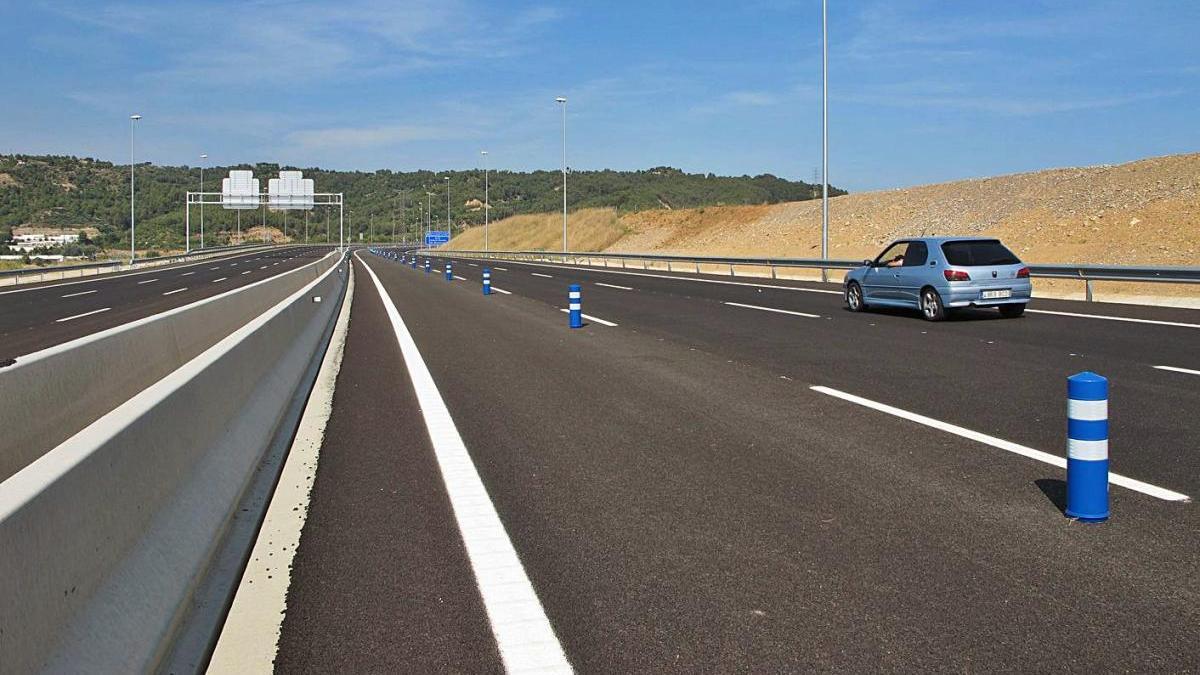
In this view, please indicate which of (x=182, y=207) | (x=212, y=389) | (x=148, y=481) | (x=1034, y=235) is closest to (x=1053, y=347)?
(x=212, y=389)

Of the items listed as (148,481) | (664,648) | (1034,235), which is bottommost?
(664,648)

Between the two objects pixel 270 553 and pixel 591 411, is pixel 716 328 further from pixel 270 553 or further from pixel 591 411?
pixel 270 553

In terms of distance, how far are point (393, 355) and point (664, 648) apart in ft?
35.9

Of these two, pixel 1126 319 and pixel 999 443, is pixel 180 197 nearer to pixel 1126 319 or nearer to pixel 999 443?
pixel 1126 319

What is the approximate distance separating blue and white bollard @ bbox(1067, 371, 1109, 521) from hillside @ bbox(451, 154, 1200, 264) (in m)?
34.7

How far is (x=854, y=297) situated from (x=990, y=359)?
8.27 metres

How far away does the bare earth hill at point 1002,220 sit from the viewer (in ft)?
135

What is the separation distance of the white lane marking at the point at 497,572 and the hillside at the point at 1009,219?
35.3 metres

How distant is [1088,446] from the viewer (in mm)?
5312

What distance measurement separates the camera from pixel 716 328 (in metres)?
17.2

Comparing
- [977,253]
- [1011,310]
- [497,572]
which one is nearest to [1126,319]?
[1011,310]

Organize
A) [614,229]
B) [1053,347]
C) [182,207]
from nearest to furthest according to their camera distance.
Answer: [1053,347] < [614,229] < [182,207]

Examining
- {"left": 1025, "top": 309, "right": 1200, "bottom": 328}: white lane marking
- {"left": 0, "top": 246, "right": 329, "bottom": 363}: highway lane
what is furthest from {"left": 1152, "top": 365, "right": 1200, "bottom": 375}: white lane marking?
{"left": 0, "top": 246, "right": 329, "bottom": 363}: highway lane

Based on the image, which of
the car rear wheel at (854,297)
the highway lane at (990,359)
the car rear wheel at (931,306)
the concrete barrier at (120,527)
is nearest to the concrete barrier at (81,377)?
the concrete barrier at (120,527)
